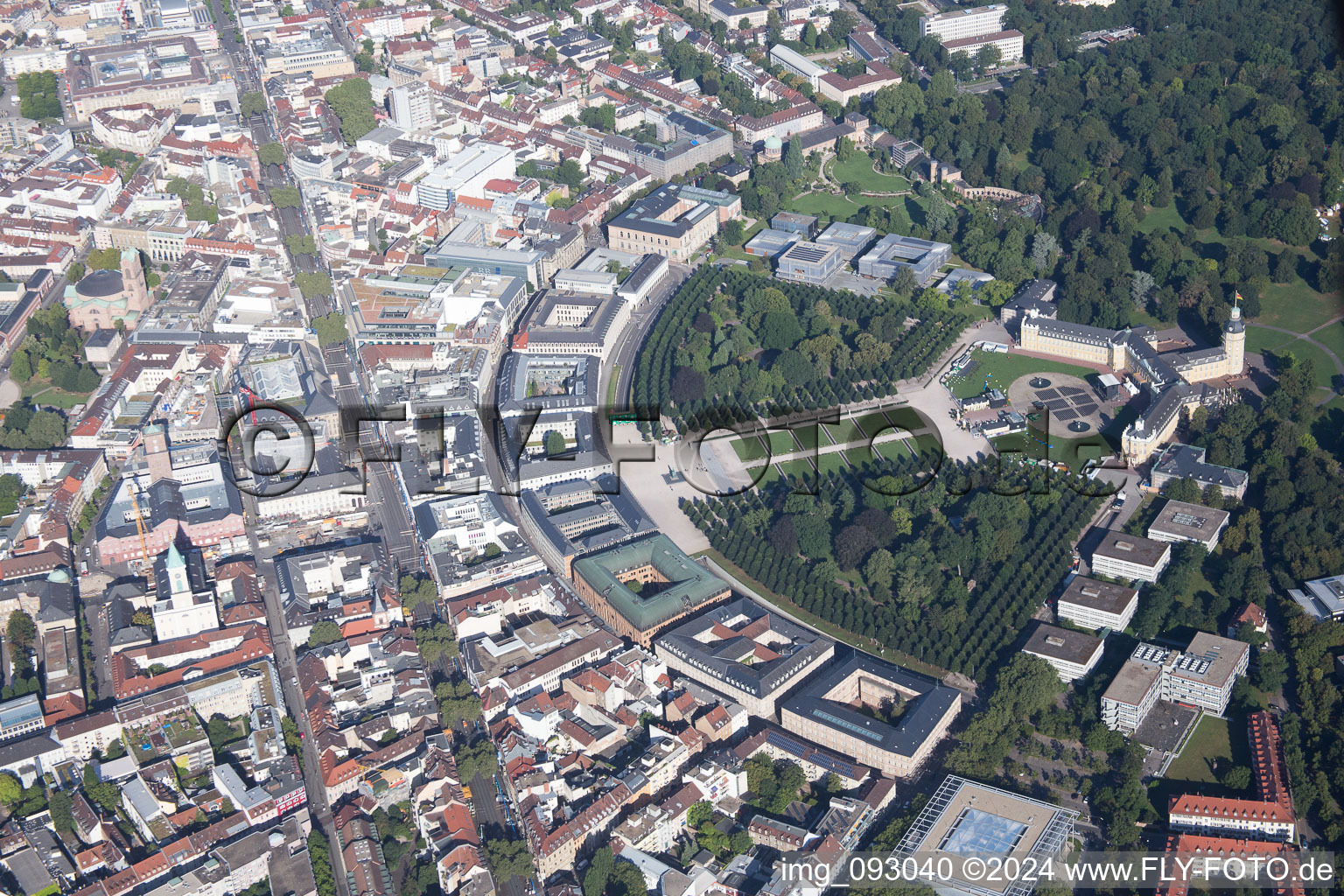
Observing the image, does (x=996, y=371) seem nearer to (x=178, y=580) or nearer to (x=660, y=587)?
(x=660, y=587)

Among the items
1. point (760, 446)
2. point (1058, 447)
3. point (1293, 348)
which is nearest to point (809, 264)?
point (760, 446)

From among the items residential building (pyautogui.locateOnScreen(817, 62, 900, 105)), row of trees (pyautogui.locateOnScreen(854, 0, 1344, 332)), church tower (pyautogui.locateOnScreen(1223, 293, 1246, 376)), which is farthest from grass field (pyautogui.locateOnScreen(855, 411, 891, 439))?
residential building (pyautogui.locateOnScreen(817, 62, 900, 105))

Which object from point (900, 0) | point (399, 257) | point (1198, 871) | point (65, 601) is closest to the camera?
point (1198, 871)

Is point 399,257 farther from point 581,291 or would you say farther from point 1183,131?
point 1183,131

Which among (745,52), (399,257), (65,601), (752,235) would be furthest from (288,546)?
(745,52)

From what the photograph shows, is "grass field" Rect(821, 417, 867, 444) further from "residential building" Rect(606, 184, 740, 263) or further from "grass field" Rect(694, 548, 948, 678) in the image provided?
"residential building" Rect(606, 184, 740, 263)

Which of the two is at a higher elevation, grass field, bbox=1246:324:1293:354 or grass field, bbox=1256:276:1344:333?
grass field, bbox=1256:276:1344:333

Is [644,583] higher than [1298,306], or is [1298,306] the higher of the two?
[1298,306]
